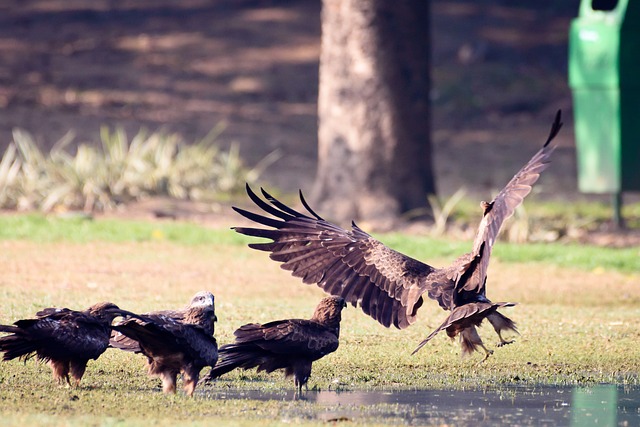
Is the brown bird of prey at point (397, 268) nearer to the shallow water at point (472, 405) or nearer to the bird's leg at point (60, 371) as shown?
the shallow water at point (472, 405)

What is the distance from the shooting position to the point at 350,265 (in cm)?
796

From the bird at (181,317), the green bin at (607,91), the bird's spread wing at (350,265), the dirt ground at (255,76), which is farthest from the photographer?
the dirt ground at (255,76)

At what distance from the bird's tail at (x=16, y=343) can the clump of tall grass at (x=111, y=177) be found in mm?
8011

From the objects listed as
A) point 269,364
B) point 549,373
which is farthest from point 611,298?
point 269,364

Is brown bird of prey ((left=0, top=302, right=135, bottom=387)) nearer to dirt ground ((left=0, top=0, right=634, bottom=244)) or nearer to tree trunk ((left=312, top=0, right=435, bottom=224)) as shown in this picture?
tree trunk ((left=312, top=0, right=435, bottom=224))

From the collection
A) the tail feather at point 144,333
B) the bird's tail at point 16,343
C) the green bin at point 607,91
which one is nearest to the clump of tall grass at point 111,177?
the green bin at point 607,91

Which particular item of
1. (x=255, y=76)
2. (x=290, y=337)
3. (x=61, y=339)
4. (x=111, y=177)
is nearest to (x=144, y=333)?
(x=61, y=339)

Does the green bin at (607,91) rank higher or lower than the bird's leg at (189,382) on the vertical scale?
higher

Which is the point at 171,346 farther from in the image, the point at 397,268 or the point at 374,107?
the point at 374,107

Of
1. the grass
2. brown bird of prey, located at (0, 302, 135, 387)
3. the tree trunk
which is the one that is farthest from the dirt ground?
brown bird of prey, located at (0, 302, 135, 387)

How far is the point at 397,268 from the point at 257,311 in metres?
1.96

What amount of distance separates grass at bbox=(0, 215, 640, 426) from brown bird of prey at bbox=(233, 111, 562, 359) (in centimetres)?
40

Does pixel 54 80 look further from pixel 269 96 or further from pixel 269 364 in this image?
pixel 269 364

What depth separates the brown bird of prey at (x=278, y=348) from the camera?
6992 mm
